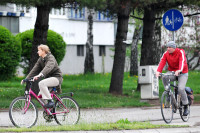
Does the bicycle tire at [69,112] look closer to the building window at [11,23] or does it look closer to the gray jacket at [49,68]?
the gray jacket at [49,68]

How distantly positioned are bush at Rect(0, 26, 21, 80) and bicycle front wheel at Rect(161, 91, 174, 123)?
616 inches

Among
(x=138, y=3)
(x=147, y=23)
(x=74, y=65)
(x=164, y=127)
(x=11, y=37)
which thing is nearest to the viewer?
(x=164, y=127)

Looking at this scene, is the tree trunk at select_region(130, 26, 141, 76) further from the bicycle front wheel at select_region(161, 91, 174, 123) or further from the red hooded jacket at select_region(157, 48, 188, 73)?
the bicycle front wheel at select_region(161, 91, 174, 123)

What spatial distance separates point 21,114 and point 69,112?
3.58 feet

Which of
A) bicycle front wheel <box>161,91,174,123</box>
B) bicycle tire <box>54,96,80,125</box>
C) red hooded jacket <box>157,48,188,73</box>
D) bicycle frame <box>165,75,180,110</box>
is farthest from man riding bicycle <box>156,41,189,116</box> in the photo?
bicycle tire <box>54,96,80,125</box>

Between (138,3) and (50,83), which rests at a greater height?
(138,3)

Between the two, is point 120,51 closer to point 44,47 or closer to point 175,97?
point 175,97

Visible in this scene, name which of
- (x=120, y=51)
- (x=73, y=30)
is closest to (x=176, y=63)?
(x=120, y=51)

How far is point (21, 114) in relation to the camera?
31.2 ft

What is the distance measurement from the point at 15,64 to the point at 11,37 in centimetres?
139

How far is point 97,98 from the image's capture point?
16.1m

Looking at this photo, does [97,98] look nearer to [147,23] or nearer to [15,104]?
[147,23]

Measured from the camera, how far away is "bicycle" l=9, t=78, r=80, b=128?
31.0 feet

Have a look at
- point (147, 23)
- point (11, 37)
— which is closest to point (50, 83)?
point (147, 23)
